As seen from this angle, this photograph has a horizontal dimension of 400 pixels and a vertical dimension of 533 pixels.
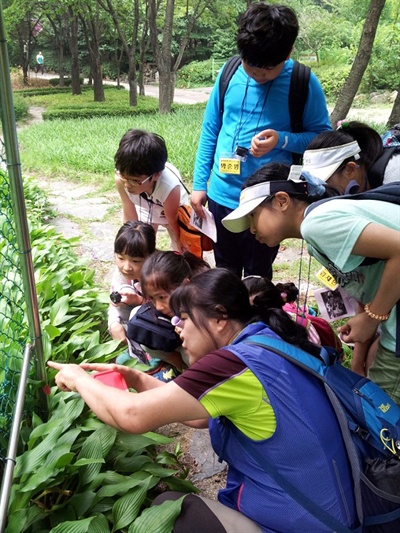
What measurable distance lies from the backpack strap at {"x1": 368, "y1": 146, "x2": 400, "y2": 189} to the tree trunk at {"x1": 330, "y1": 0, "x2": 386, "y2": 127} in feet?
19.6

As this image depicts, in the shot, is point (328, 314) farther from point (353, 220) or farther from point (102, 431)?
point (102, 431)

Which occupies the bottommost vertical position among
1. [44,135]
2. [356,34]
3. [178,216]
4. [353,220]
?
[44,135]

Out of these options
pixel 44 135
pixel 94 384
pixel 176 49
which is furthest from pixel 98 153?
pixel 176 49

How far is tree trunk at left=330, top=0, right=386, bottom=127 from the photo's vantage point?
7.00 metres

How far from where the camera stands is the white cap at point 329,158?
1.94 m

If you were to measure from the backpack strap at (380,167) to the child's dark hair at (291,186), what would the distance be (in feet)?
0.65

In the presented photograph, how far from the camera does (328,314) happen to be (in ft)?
Result: 7.36

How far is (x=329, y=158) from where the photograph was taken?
1.95 m

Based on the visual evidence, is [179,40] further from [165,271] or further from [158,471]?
[158,471]

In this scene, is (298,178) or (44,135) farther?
(44,135)

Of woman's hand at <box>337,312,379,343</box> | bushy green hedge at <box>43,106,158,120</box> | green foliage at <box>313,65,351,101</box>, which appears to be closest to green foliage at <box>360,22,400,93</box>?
green foliage at <box>313,65,351,101</box>

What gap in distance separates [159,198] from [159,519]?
174 centimetres

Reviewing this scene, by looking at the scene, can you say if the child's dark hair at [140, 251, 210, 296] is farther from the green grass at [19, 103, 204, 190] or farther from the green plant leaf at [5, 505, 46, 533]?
the green grass at [19, 103, 204, 190]

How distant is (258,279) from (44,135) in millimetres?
9026
